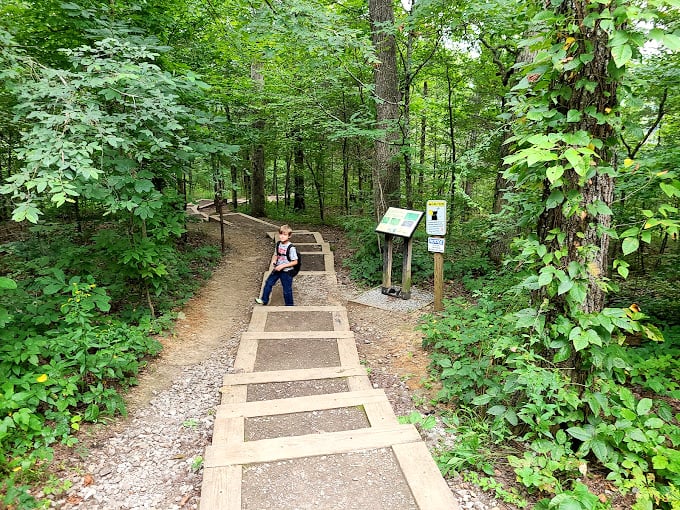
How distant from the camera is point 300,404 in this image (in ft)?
12.3

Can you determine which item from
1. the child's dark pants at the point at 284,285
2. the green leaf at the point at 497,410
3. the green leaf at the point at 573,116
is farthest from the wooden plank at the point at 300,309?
the green leaf at the point at 573,116

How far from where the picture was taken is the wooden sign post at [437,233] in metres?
6.29

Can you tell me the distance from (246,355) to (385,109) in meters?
5.69

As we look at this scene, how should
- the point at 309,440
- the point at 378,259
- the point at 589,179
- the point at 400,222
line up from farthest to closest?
the point at 378,259
the point at 400,222
the point at 309,440
the point at 589,179

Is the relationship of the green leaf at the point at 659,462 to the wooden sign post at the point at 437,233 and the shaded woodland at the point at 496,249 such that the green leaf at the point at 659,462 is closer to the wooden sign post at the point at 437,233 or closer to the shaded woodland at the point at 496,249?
the shaded woodland at the point at 496,249

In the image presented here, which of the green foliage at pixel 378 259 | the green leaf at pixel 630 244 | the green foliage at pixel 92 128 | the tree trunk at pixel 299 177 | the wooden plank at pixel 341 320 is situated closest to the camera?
the green leaf at pixel 630 244

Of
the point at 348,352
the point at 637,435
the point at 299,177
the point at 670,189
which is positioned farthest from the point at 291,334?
the point at 299,177

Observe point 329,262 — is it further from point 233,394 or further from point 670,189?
point 670,189

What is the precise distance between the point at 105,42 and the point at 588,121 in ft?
15.2

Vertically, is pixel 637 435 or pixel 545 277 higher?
pixel 545 277

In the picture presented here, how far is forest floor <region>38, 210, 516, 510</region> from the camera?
9.33 ft

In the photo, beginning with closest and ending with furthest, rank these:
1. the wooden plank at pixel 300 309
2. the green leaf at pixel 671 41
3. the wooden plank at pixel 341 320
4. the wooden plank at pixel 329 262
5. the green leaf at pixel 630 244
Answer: the green leaf at pixel 671 41 → the green leaf at pixel 630 244 → the wooden plank at pixel 341 320 → the wooden plank at pixel 300 309 → the wooden plank at pixel 329 262

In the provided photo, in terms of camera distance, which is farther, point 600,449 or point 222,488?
point 600,449

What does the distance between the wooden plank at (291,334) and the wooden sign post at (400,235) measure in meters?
1.89
